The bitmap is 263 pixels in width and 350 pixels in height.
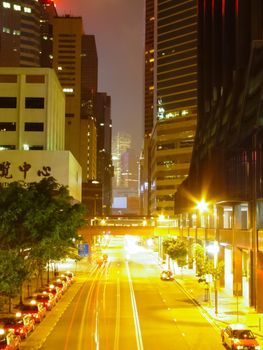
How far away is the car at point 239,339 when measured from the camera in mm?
31328

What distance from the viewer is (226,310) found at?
164 feet

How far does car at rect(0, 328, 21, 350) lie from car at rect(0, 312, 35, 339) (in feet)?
8.93

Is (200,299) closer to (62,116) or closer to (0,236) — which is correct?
(0,236)

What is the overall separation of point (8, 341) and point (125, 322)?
13.7 m

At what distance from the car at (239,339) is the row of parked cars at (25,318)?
35.3 feet

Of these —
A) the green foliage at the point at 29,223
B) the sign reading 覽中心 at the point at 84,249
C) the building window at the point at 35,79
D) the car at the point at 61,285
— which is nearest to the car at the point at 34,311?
the green foliage at the point at 29,223

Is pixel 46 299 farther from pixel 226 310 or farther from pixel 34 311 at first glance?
pixel 226 310

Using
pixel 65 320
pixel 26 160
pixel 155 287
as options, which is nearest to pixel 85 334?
pixel 65 320

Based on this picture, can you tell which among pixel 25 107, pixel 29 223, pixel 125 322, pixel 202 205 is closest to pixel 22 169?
pixel 25 107

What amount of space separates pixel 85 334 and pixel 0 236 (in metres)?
7.82

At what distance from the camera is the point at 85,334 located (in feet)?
124

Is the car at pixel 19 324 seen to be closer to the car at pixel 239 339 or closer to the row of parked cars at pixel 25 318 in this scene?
the row of parked cars at pixel 25 318

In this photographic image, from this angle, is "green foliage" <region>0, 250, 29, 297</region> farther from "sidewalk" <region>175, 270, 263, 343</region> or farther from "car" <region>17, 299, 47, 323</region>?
"sidewalk" <region>175, 270, 263, 343</region>

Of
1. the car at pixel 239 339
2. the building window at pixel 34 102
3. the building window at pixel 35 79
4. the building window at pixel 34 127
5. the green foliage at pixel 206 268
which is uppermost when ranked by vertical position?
the building window at pixel 35 79
